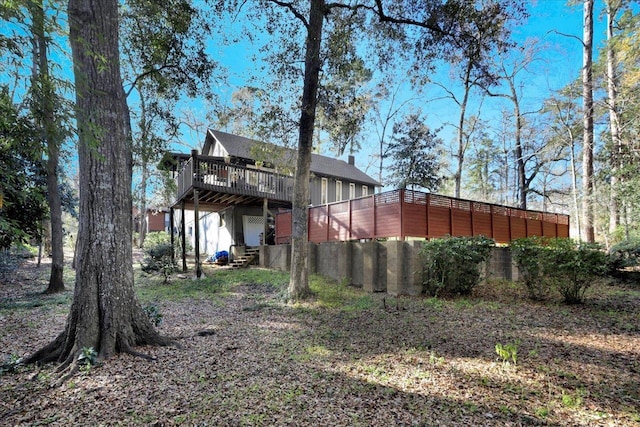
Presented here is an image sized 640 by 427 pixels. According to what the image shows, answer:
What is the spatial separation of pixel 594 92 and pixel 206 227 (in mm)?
20762

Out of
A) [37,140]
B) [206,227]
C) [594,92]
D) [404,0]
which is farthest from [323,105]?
[206,227]

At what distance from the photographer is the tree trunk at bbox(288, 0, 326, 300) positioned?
7.15 meters

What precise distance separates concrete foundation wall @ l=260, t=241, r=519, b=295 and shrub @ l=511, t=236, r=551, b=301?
1117 millimetres

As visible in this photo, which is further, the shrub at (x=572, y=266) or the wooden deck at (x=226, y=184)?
the wooden deck at (x=226, y=184)

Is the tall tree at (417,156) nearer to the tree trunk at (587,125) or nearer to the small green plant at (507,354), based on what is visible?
the tree trunk at (587,125)

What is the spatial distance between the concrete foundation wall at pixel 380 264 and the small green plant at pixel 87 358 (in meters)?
5.92

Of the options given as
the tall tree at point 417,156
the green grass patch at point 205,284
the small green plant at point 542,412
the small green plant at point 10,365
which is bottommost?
the green grass patch at point 205,284

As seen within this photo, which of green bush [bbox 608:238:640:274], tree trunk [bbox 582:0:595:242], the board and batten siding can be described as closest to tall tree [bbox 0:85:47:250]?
the board and batten siding

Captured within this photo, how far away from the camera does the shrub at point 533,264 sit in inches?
243

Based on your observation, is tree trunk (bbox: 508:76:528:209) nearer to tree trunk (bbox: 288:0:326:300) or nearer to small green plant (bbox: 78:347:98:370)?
tree trunk (bbox: 288:0:326:300)

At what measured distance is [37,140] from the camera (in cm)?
317

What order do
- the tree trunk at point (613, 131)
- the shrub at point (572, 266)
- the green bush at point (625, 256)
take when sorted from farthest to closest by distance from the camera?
the tree trunk at point (613, 131) → the green bush at point (625, 256) → the shrub at point (572, 266)

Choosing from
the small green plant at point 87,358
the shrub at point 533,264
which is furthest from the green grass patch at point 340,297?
the small green plant at point 87,358

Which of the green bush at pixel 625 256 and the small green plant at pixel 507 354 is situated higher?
the green bush at pixel 625 256
